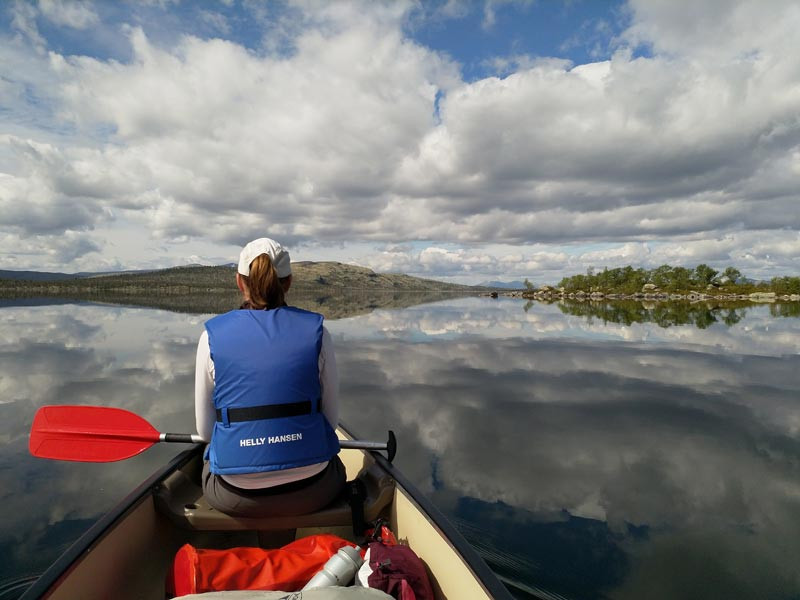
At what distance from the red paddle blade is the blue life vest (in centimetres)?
225

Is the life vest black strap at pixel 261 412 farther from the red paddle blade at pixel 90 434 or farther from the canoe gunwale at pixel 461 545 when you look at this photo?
the red paddle blade at pixel 90 434

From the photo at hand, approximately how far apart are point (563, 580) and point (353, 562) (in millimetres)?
3177

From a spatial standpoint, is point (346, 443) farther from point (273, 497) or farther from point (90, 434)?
point (90, 434)

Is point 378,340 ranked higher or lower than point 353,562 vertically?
lower

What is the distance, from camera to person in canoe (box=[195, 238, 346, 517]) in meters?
3.34

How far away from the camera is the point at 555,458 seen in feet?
27.6

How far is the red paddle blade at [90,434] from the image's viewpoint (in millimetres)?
4980

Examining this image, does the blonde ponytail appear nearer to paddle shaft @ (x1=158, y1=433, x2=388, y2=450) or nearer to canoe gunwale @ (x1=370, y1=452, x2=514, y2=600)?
paddle shaft @ (x1=158, y1=433, x2=388, y2=450)

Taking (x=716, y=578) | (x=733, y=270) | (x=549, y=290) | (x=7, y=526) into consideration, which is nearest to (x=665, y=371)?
(x=716, y=578)

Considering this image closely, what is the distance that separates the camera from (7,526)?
5855 millimetres

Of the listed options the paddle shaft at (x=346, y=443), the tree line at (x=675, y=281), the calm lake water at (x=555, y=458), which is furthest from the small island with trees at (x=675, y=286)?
the paddle shaft at (x=346, y=443)

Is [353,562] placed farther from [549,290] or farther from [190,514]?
[549,290]

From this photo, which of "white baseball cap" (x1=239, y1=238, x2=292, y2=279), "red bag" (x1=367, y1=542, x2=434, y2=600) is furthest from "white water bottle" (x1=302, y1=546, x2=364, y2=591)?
"white baseball cap" (x1=239, y1=238, x2=292, y2=279)

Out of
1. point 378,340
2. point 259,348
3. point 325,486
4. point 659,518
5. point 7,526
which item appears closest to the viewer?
point 259,348
